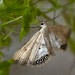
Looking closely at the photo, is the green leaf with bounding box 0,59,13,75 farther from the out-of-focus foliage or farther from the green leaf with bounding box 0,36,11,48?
the green leaf with bounding box 0,36,11,48

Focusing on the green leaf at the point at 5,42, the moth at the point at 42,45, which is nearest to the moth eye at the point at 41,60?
the moth at the point at 42,45

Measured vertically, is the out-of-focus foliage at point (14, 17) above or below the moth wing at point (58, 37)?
above

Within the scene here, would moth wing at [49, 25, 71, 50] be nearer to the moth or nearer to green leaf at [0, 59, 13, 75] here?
the moth

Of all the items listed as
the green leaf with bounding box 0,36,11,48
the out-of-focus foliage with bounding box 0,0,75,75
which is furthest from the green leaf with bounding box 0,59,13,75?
the green leaf with bounding box 0,36,11,48

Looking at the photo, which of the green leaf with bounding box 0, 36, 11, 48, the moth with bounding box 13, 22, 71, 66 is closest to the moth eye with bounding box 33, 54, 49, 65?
the moth with bounding box 13, 22, 71, 66

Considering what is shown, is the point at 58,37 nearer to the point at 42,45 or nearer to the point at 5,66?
the point at 42,45

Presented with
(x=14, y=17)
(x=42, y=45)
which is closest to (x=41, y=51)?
(x=42, y=45)

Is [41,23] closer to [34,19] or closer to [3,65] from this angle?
[34,19]

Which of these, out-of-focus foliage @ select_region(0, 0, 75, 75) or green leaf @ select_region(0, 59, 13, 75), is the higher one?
out-of-focus foliage @ select_region(0, 0, 75, 75)

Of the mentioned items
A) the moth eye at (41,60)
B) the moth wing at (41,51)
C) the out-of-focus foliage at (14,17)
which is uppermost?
the out-of-focus foliage at (14,17)

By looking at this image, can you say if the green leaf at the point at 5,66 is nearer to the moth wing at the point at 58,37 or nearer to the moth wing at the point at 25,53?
the moth wing at the point at 25,53

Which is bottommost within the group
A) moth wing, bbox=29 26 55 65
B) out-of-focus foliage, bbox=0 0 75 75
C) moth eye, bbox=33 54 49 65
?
moth eye, bbox=33 54 49 65
